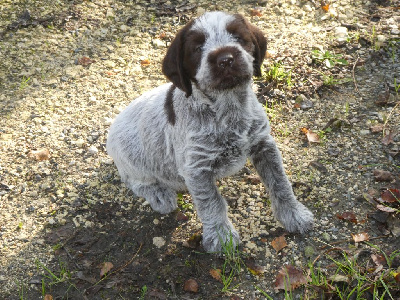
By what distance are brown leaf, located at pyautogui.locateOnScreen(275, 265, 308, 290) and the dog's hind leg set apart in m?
1.31

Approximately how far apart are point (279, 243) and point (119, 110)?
2.67m

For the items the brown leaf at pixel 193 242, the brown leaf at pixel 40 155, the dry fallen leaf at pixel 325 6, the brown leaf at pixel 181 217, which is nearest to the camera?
the brown leaf at pixel 193 242

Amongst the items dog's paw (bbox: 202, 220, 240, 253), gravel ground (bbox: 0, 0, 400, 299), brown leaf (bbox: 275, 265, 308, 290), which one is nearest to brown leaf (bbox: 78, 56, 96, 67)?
gravel ground (bbox: 0, 0, 400, 299)

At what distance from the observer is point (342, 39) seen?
261 inches

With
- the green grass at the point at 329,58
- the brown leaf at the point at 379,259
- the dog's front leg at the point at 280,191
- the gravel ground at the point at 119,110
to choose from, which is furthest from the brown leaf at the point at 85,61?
the brown leaf at the point at 379,259

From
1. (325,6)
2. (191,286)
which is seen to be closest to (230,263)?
(191,286)

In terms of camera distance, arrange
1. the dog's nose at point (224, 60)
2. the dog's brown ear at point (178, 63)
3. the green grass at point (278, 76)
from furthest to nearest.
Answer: the green grass at point (278, 76), the dog's brown ear at point (178, 63), the dog's nose at point (224, 60)

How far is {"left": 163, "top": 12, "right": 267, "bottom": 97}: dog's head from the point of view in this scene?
385 cm

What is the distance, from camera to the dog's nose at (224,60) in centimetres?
380

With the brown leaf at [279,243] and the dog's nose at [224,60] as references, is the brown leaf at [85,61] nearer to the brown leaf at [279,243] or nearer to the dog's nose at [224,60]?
the dog's nose at [224,60]

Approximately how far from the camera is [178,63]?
4.07 meters

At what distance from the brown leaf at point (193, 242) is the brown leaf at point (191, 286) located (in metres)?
0.40

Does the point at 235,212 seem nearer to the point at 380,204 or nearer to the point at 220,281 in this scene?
the point at 220,281

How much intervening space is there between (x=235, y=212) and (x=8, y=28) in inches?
175
